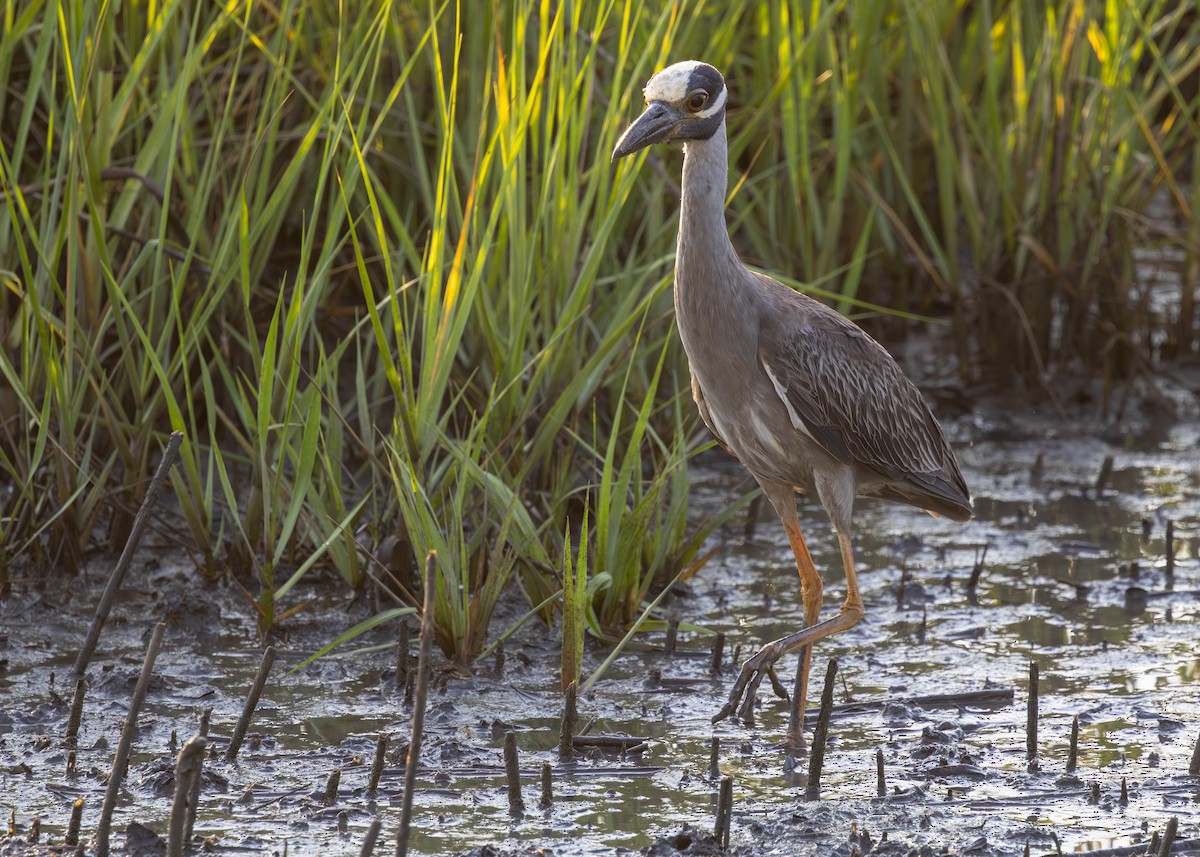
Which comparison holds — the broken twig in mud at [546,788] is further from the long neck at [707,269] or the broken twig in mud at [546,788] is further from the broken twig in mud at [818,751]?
the long neck at [707,269]

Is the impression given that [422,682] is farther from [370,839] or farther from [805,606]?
[805,606]

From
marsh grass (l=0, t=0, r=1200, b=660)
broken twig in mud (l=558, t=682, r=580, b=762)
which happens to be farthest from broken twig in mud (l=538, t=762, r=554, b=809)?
marsh grass (l=0, t=0, r=1200, b=660)

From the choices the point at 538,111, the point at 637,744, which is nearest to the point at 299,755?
the point at 637,744

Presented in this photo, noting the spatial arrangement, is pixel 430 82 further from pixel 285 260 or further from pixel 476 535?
pixel 476 535

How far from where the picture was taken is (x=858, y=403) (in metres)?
4.51

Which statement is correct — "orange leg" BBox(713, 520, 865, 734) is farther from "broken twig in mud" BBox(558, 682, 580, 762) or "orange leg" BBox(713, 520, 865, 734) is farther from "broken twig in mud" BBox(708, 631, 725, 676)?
"broken twig in mud" BBox(558, 682, 580, 762)

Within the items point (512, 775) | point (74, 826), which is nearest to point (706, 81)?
point (512, 775)

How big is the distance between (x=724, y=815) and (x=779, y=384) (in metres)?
1.33

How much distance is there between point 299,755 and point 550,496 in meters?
1.42

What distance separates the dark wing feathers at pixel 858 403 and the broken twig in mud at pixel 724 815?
4.21 feet

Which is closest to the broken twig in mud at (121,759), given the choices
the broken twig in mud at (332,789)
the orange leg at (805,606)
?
the broken twig in mud at (332,789)

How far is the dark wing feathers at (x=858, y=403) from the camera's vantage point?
14.2 feet

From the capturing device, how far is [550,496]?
504 centimetres

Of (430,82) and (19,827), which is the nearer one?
(19,827)
